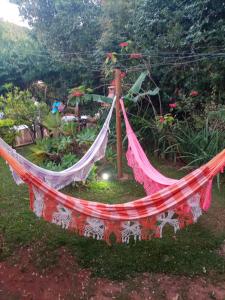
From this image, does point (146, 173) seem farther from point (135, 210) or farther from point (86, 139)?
point (86, 139)

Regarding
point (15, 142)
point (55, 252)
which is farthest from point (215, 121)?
point (15, 142)

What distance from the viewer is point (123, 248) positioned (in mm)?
2246

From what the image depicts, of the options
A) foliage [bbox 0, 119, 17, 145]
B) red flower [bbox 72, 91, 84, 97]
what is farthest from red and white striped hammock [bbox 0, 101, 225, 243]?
foliage [bbox 0, 119, 17, 145]

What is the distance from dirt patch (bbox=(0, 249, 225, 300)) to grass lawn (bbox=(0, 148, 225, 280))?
2.8 inches

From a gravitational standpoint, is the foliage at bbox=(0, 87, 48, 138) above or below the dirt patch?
above

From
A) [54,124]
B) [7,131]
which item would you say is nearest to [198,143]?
[54,124]

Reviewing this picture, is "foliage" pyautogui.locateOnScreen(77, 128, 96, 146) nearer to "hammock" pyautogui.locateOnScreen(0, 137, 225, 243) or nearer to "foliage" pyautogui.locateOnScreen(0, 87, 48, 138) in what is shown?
"foliage" pyautogui.locateOnScreen(0, 87, 48, 138)

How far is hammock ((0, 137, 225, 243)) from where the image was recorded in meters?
1.83

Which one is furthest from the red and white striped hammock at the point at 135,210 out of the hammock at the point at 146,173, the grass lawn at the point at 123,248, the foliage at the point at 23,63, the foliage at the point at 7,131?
the foliage at the point at 23,63

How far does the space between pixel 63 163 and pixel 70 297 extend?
2.05 m

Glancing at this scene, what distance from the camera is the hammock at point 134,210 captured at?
183 centimetres

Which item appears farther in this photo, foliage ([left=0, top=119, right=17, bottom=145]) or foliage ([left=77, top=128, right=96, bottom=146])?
foliage ([left=0, top=119, right=17, bottom=145])

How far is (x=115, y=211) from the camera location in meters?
1.89

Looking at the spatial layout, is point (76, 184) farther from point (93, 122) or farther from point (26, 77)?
point (26, 77)
